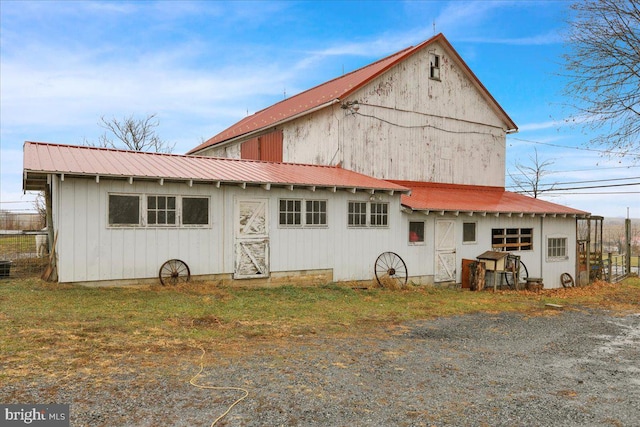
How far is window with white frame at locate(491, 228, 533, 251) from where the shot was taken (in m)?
18.4

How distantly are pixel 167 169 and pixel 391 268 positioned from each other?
7.91m

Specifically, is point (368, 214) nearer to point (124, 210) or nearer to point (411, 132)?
point (411, 132)

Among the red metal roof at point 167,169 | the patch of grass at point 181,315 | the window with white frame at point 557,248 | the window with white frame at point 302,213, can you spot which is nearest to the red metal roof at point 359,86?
the red metal roof at point 167,169

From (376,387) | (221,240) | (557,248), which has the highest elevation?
(221,240)

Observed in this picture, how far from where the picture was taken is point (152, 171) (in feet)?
39.8

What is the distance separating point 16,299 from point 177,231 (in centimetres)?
393

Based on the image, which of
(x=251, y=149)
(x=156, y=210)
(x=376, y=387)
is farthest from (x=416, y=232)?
(x=376, y=387)

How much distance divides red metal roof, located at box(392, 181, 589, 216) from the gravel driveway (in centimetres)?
846

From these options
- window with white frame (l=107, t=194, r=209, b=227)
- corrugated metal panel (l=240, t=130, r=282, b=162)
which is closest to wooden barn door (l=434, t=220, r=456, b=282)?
corrugated metal panel (l=240, t=130, r=282, b=162)

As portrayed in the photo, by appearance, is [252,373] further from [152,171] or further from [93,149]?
[93,149]

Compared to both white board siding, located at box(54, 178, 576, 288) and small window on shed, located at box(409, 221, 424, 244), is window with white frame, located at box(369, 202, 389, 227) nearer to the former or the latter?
white board siding, located at box(54, 178, 576, 288)

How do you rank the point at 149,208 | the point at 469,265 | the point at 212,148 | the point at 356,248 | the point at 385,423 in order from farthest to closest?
the point at 212,148 → the point at 469,265 → the point at 356,248 → the point at 149,208 → the point at 385,423

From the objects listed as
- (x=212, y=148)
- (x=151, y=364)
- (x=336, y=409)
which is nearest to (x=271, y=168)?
(x=151, y=364)

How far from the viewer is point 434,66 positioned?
2006 centimetres
